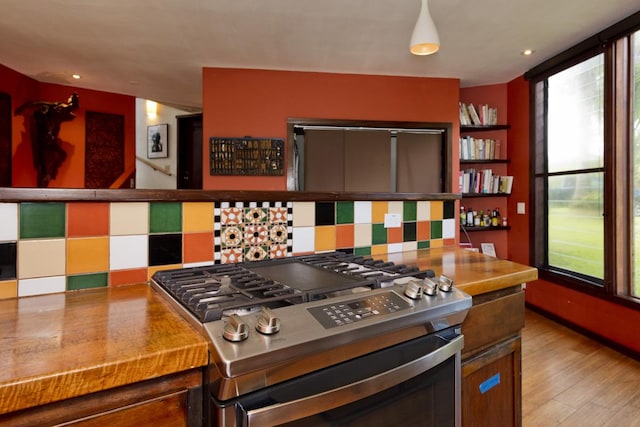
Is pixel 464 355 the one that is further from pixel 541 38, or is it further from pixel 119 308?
pixel 541 38

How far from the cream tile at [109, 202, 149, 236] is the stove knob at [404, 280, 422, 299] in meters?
0.75

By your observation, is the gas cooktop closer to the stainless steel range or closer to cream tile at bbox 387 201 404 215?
the stainless steel range

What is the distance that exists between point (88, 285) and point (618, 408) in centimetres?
258

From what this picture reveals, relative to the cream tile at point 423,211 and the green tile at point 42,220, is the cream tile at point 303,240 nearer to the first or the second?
the cream tile at point 423,211

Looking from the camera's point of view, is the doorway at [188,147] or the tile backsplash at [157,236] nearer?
the tile backsplash at [157,236]

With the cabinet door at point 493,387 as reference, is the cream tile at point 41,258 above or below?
above

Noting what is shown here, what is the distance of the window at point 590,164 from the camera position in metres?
2.72

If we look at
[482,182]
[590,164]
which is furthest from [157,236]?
[482,182]

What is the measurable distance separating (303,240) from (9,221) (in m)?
0.84

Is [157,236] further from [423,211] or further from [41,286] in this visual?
[423,211]

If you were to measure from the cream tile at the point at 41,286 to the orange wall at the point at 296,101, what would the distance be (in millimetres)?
2817

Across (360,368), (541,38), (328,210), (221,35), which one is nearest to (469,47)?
(541,38)

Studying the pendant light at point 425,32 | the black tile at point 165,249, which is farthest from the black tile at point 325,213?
the pendant light at point 425,32

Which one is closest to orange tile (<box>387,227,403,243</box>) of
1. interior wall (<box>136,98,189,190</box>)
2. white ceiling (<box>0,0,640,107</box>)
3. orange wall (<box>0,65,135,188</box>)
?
white ceiling (<box>0,0,640,107</box>)
